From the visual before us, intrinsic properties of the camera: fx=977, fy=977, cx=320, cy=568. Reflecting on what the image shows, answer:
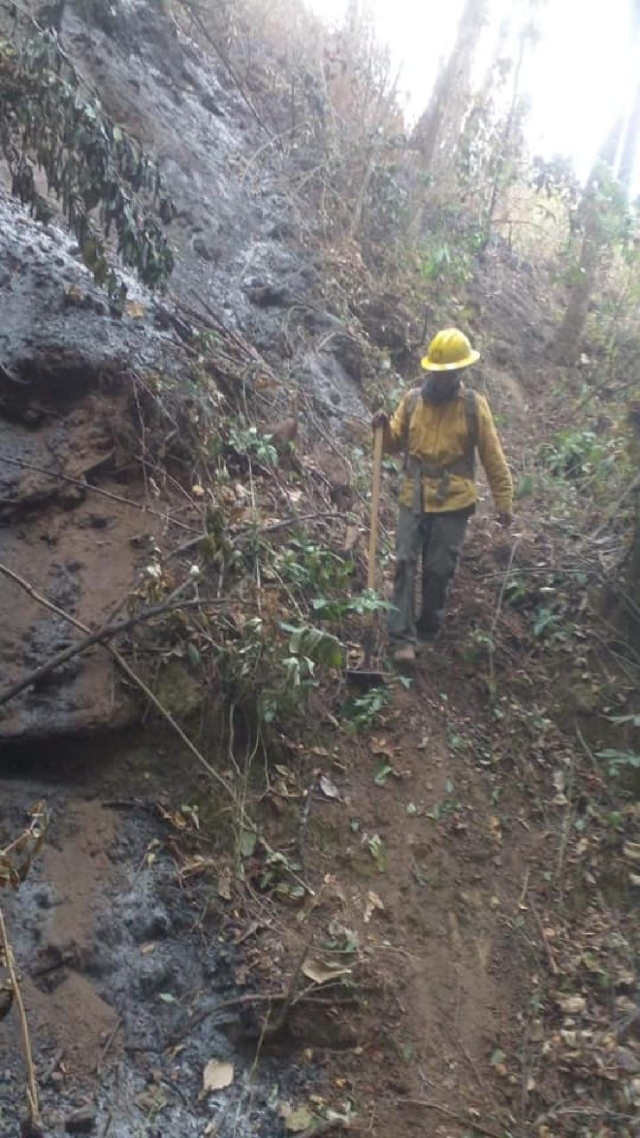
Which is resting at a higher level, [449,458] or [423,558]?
[449,458]

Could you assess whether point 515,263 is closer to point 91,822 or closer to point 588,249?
point 588,249

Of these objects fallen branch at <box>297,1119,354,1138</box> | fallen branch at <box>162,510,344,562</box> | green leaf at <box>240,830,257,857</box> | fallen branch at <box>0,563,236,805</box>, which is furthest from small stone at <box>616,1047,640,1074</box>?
fallen branch at <box>162,510,344,562</box>

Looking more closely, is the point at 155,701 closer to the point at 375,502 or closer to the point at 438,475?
the point at 375,502

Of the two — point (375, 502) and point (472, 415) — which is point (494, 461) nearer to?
point (472, 415)

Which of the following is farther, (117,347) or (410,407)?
(410,407)

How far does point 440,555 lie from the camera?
18.9ft

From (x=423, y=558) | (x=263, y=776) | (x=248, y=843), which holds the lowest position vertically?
(x=248, y=843)

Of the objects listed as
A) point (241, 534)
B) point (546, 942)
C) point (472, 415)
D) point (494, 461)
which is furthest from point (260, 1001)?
point (472, 415)

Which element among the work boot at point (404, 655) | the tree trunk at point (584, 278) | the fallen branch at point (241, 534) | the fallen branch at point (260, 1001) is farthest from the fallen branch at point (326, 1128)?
the tree trunk at point (584, 278)

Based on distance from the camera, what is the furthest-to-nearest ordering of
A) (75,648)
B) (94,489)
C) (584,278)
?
(584,278) → (94,489) → (75,648)

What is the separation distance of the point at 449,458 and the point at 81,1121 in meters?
3.84

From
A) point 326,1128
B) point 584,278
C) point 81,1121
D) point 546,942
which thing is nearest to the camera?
point 81,1121

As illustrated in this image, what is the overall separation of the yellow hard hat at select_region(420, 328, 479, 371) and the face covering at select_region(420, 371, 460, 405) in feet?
0.21

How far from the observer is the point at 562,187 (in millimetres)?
11234
